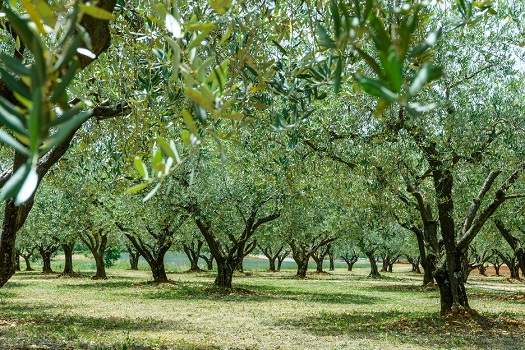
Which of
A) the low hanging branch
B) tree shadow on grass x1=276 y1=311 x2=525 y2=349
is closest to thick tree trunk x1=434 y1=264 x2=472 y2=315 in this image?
tree shadow on grass x1=276 y1=311 x2=525 y2=349

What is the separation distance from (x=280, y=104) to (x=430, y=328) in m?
6.02

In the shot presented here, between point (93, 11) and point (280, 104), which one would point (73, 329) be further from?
point (93, 11)

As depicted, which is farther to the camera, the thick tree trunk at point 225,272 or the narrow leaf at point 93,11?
the thick tree trunk at point 225,272

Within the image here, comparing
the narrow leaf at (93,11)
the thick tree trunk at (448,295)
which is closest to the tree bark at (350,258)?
the thick tree trunk at (448,295)

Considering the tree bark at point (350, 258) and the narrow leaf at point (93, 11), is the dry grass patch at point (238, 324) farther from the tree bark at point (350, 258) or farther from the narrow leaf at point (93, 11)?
the tree bark at point (350, 258)

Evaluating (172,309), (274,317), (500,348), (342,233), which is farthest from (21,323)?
(342,233)

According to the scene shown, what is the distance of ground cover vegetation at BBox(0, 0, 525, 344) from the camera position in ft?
2.64

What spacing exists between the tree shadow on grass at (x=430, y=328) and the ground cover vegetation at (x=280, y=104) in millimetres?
414

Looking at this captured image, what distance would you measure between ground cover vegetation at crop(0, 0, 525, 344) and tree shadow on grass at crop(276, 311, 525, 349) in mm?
414

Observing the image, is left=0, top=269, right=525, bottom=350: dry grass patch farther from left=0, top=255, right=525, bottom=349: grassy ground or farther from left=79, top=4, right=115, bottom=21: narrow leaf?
left=79, top=4, right=115, bottom=21: narrow leaf

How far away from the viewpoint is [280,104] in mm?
7523

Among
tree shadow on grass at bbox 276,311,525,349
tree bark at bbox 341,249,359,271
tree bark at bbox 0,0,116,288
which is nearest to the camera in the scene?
tree bark at bbox 0,0,116,288

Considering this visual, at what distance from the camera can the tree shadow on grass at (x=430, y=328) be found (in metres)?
8.95

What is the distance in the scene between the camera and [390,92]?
716 mm
